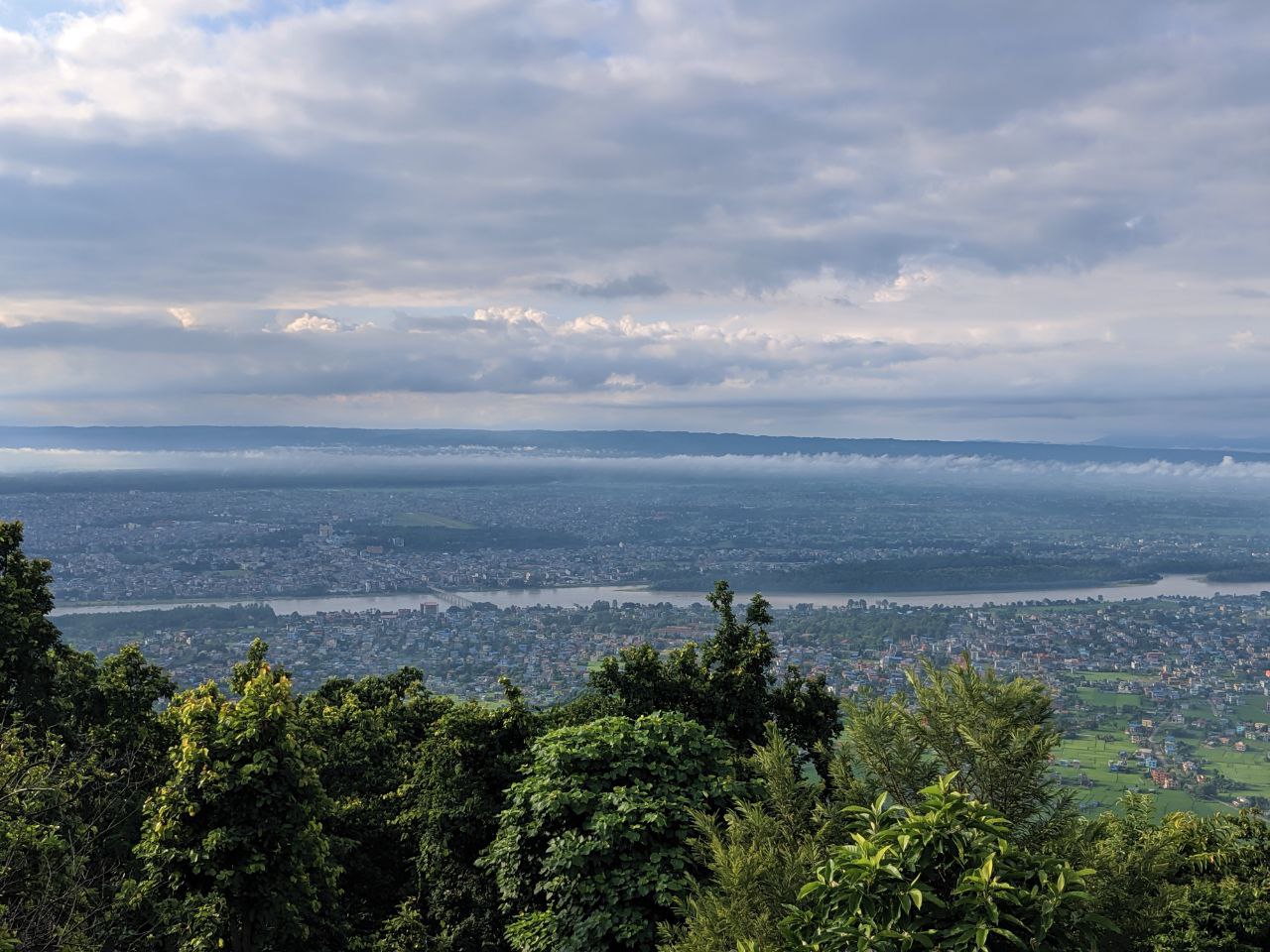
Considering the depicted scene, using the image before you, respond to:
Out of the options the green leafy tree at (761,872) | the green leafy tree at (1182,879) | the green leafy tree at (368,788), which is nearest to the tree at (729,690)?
the green leafy tree at (368,788)

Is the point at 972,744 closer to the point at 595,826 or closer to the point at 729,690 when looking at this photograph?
the point at 595,826

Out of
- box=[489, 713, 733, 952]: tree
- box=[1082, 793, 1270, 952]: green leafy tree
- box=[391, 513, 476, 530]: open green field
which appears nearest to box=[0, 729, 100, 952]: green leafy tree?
box=[489, 713, 733, 952]: tree

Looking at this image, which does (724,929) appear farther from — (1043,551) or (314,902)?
(1043,551)

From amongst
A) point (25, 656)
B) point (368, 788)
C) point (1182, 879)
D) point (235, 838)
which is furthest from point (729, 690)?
point (25, 656)

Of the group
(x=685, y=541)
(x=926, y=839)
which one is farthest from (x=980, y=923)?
(x=685, y=541)

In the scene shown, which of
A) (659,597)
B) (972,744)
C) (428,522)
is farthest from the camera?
(428,522)

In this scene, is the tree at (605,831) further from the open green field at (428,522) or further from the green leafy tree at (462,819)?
the open green field at (428,522)
